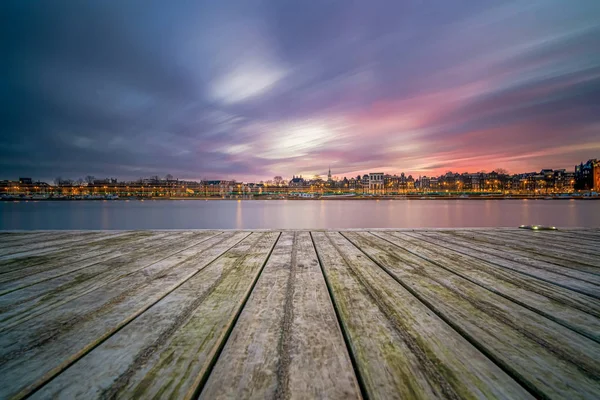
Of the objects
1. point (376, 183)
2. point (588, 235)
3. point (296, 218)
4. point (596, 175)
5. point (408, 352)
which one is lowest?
point (296, 218)

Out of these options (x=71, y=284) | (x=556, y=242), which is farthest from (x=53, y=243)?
(x=556, y=242)

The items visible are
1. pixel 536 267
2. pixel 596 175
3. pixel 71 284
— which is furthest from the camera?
pixel 596 175

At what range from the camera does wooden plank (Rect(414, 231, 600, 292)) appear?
78.0 inches

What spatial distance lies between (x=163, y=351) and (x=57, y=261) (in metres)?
2.56

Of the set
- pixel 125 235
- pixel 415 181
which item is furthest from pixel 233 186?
pixel 125 235

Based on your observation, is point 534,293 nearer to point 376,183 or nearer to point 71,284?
point 71,284

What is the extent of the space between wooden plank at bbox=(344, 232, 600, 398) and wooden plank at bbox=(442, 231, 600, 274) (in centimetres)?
131

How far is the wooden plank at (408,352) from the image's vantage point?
35.5 inches

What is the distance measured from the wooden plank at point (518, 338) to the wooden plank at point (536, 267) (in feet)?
2.51

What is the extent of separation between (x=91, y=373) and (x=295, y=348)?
0.79 m

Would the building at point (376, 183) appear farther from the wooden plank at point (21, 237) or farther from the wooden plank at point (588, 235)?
the wooden plank at point (21, 237)

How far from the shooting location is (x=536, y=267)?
249 centimetres

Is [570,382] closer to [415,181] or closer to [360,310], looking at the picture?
[360,310]

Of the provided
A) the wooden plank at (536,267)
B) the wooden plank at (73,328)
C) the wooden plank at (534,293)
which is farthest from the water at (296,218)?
the wooden plank at (73,328)
